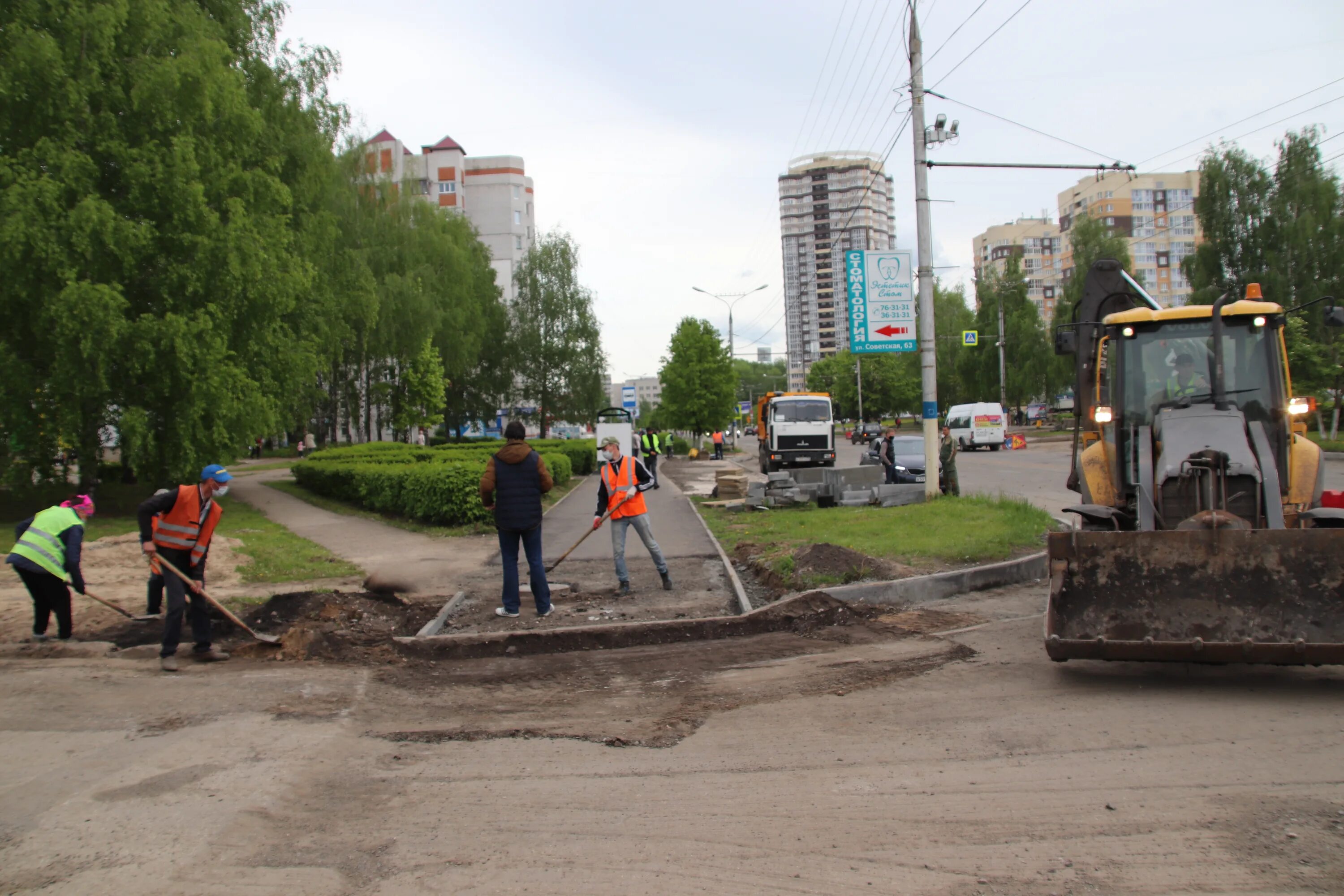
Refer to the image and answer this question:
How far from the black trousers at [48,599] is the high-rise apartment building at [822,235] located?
167 ft

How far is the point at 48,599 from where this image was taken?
8.55 metres

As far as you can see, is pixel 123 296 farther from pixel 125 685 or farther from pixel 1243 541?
pixel 1243 541

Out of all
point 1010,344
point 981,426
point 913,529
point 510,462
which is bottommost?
point 913,529

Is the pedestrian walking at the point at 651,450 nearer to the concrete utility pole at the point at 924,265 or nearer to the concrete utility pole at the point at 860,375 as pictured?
the concrete utility pole at the point at 924,265

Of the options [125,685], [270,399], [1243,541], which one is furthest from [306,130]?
[1243,541]

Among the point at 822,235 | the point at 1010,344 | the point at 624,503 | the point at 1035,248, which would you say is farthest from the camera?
the point at 1035,248

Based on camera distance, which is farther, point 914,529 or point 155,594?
point 914,529

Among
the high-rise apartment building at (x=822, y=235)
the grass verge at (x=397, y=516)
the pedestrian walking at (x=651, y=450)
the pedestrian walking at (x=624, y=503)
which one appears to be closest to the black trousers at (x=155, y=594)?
the pedestrian walking at (x=624, y=503)

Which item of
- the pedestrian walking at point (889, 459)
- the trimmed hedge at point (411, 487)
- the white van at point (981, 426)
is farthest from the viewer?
the white van at point (981, 426)

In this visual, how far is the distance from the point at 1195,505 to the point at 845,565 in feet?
13.0

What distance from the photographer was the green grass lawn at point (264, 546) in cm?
1233

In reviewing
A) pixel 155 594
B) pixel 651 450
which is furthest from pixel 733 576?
pixel 651 450

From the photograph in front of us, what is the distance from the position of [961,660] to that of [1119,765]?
7.35 ft

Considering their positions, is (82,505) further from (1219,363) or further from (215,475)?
(1219,363)
